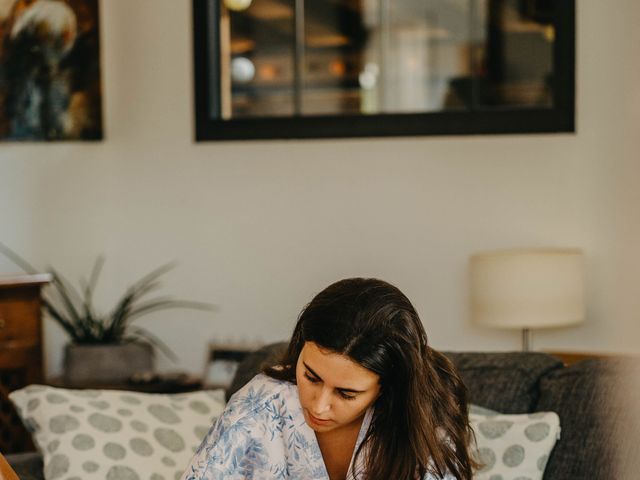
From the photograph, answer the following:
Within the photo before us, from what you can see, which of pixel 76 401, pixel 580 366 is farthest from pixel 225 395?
pixel 580 366

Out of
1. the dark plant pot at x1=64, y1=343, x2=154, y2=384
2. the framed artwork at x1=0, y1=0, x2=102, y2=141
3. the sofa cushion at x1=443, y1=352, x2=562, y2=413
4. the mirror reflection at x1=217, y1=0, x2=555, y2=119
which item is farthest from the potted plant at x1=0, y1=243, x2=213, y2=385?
the sofa cushion at x1=443, y1=352, x2=562, y2=413

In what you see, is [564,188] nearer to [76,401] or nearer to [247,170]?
[247,170]

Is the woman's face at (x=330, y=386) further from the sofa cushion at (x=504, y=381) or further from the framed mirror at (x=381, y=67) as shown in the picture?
the framed mirror at (x=381, y=67)

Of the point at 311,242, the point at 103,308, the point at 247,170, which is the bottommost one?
the point at 103,308

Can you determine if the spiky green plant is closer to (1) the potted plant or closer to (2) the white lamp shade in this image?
(1) the potted plant

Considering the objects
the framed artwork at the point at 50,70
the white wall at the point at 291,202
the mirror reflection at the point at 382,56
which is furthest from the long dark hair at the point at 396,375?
the framed artwork at the point at 50,70

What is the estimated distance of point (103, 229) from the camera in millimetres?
4320

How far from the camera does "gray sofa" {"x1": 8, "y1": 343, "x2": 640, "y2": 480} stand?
2.11 metres

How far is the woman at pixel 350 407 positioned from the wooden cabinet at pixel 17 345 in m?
1.81

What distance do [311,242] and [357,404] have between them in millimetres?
2325

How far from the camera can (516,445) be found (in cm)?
213

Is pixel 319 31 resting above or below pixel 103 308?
above

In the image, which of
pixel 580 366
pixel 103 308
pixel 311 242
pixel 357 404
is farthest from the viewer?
pixel 103 308

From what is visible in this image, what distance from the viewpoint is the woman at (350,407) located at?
1.69 meters
